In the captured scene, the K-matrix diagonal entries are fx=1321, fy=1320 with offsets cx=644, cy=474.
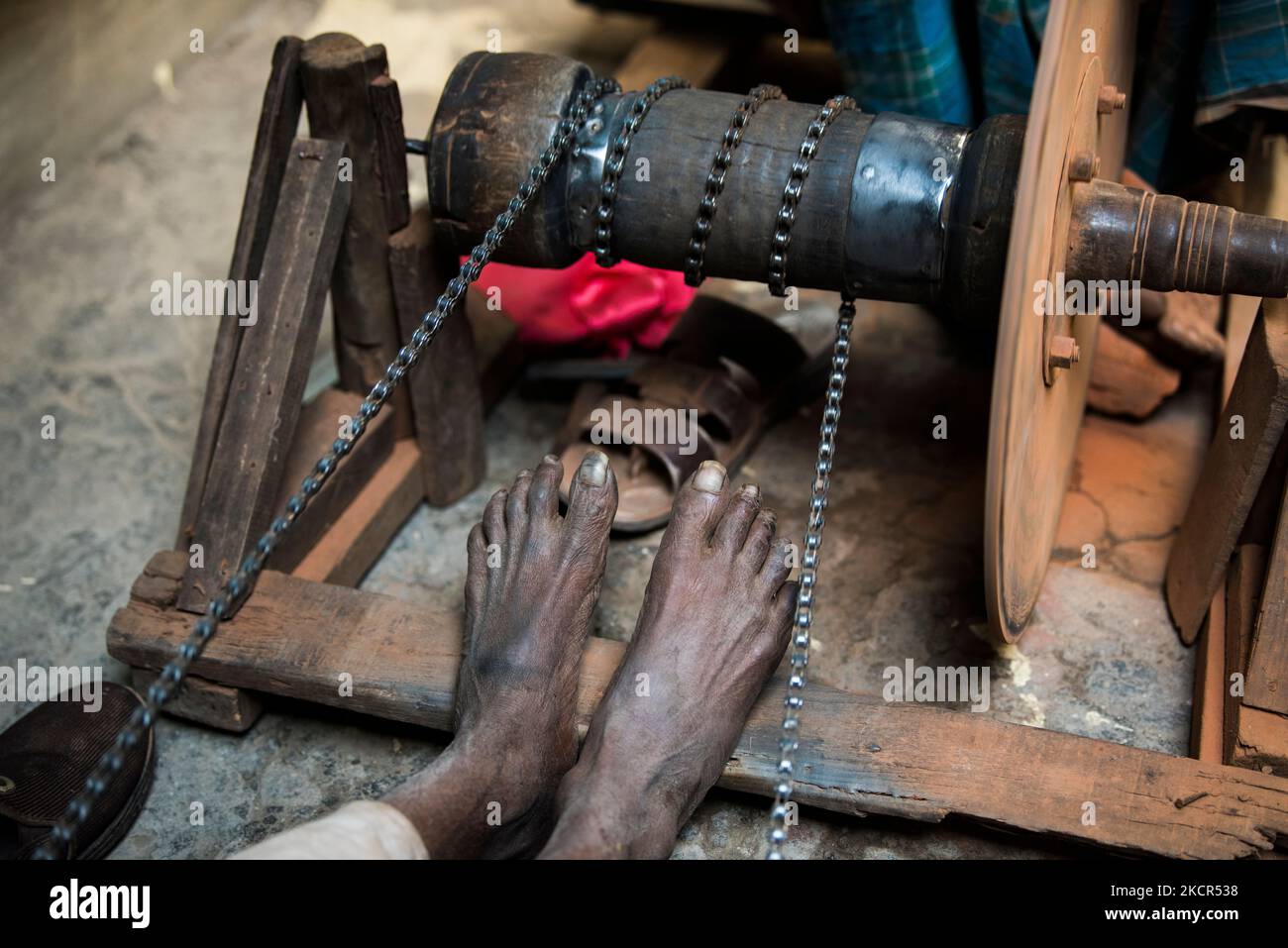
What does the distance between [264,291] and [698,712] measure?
1.07 metres

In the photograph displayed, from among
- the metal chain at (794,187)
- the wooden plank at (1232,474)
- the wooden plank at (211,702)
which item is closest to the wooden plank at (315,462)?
the wooden plank at (211,702)

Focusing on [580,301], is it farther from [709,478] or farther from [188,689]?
[188,689]

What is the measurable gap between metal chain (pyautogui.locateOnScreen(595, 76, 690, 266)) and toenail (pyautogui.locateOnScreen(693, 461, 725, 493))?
1.55ft

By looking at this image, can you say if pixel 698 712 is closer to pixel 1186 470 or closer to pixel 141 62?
pixel 1186 470

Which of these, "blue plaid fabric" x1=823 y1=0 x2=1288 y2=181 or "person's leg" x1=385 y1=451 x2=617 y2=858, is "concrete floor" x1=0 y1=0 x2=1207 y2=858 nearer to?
"person's leg" x1=385 y1=451 x2=617 y2=858

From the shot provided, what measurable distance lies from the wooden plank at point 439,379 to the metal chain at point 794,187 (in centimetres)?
67

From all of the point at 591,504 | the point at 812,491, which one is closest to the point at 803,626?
the point at 812,491

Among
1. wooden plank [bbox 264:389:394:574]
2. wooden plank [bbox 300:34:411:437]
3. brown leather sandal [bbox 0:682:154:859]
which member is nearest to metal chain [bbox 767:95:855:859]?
wooden plank [bbox 300:34:411:437]

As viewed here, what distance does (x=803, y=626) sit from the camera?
1.87m

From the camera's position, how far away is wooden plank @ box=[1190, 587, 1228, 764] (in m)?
2.09

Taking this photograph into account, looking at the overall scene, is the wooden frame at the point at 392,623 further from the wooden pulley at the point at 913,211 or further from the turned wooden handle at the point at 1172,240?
the turned wooden handle at the point at 1172,240

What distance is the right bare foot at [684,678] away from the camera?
1.83 metres

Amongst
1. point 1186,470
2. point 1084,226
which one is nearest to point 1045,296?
point 1084,226

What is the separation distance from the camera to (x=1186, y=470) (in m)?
2.78
